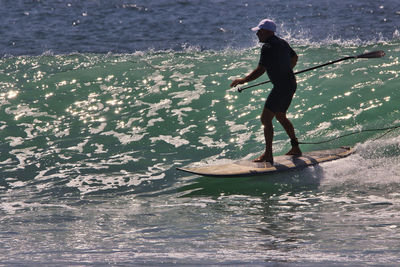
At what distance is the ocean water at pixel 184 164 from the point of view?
5.16 metres

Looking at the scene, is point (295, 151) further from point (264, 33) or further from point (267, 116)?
point (264, 33)

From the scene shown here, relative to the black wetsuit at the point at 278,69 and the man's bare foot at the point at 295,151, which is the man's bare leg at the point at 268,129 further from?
the man's bare foot at the point at 295,151

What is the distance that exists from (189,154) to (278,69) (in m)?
2.37

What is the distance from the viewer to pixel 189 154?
9.36 metres

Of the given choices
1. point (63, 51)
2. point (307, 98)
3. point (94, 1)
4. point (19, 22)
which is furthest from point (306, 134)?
point (94, 1)

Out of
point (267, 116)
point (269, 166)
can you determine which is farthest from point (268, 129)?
point (269, 166)

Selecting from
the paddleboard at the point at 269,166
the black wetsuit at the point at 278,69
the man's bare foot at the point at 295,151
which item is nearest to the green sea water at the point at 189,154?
the paddleboard at the point at 269,166

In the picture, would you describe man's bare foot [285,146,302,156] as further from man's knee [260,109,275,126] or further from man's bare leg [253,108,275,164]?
man's knee [260,109,275,126]

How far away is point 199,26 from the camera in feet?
75.7

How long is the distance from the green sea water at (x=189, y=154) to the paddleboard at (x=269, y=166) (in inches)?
5.2

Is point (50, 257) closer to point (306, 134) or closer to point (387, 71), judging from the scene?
point (306, 134)

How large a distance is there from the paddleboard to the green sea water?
0.13m

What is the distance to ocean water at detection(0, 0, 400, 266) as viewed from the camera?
5.16 meters

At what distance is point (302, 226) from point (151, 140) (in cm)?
461
